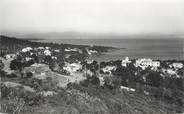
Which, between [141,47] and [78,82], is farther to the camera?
[78,82]

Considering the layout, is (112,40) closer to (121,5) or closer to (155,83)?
(121,5)

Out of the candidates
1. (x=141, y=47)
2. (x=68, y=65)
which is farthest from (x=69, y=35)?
(x=141, y=47)

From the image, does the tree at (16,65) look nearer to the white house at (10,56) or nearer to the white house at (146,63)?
the white house at (10,56)

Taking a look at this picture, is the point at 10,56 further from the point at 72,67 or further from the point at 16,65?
the point at 72,67

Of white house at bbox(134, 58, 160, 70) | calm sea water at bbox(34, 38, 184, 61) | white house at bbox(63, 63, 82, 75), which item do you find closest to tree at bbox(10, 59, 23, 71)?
calm sea water at bbox(34, 38, 184, 61)

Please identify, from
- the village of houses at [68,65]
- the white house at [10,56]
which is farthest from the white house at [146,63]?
the white house at [10,56]
